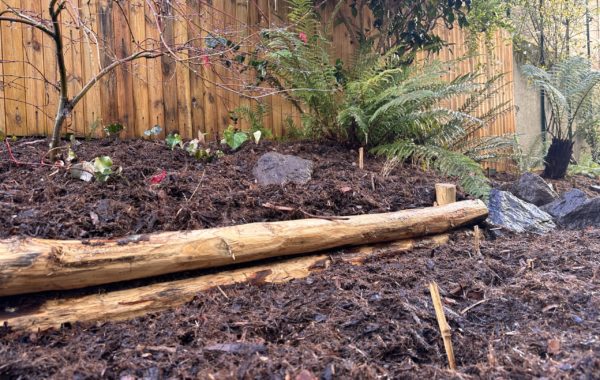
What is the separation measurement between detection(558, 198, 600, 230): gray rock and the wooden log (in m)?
1.67

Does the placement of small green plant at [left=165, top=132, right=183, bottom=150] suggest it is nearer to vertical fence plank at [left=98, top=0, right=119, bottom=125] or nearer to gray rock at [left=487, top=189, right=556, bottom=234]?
vertical fence plank at [left=98, top=0, right=119, bottom=125]

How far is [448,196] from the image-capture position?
3.30m

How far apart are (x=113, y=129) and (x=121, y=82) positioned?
0.41 m

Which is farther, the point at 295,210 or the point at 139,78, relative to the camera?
the point at 139,78

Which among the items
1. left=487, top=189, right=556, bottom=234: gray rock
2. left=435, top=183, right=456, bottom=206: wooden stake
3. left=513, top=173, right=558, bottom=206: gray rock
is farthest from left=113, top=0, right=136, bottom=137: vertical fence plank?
left=513, top=173, right=558, bottom=206: gray rock

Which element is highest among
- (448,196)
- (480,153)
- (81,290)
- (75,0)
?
(75,0)

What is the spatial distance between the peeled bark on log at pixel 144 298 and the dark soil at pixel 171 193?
297 millimetres

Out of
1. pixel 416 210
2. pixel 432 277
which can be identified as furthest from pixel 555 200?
pixel 432 277

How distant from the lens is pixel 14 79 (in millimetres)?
3379

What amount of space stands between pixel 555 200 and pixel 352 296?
10.1 feet

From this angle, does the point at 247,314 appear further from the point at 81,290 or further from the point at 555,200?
the point at 555,200

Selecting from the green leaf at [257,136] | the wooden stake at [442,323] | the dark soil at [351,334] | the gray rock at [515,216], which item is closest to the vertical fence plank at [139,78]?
the green leaf at [257,136]

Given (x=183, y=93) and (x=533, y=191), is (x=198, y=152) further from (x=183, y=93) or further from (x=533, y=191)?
(x=533, y=191)

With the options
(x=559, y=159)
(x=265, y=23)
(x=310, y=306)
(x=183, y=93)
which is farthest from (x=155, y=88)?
(x=559, y=159)
